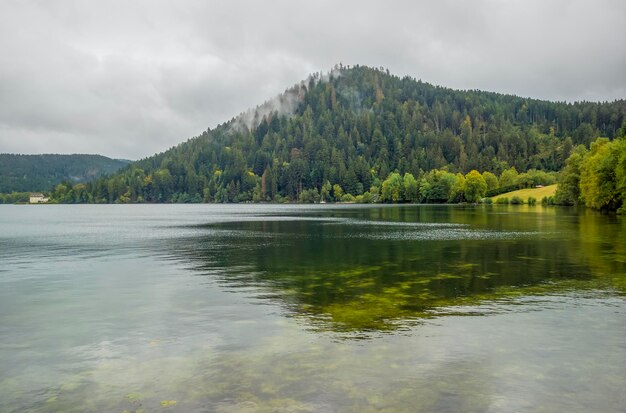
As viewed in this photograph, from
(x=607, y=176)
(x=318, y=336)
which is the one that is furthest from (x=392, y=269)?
(x=607, y=176)

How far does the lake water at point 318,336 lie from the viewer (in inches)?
529

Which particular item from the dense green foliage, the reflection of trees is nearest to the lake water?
the reflection of trees

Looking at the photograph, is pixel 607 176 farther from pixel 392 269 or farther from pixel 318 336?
pixel 318 336

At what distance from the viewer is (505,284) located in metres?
30.5

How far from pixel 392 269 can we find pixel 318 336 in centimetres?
1906

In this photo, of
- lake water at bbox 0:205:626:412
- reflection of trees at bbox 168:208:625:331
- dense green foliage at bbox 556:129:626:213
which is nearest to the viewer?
lake water at bbox 0:205:626:412

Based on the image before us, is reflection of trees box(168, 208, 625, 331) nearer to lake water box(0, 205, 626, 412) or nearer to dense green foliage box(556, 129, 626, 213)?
lake water box(0, 205, 626, 412)

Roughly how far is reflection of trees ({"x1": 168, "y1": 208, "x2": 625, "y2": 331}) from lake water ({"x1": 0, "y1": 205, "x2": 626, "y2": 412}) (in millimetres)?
203

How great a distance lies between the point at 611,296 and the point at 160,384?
76.4ft

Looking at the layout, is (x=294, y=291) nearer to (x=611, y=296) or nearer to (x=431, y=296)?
(x=431, y=296)

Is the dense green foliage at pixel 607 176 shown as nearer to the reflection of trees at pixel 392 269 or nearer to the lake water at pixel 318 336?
the reflection of trees at pixel 392 269

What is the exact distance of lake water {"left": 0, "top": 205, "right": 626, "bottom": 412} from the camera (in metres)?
13.4

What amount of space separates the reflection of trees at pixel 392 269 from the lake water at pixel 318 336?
20cm

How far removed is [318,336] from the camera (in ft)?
62.4
